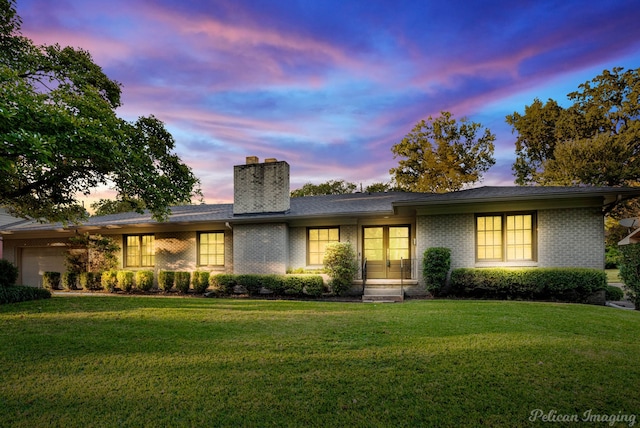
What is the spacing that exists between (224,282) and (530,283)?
10430 mm

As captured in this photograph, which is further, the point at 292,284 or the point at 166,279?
the point at 166,279

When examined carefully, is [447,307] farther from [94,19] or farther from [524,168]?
[524,168]

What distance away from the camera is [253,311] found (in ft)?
29.2

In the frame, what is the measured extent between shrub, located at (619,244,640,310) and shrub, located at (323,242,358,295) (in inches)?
298

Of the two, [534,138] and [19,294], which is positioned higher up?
[534,138]

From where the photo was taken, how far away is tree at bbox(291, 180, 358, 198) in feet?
114

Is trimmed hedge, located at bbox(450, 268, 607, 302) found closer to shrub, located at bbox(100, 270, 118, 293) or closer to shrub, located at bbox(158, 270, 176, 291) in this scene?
shrub, located at bbox(158, 270, 176, 291)

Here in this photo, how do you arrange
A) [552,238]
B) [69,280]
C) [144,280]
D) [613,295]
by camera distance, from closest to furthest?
[552,238]
[613,295]
[144,280]
[69,280]

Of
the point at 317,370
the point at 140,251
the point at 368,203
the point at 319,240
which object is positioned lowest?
the point at 317,370

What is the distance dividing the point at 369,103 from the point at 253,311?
1058 cm

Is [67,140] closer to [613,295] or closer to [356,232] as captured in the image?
[356,232]

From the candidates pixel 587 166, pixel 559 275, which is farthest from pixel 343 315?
pixel 587 166

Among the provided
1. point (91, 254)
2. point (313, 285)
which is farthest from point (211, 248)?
point (91, 254)

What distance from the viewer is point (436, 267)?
11.6 m
